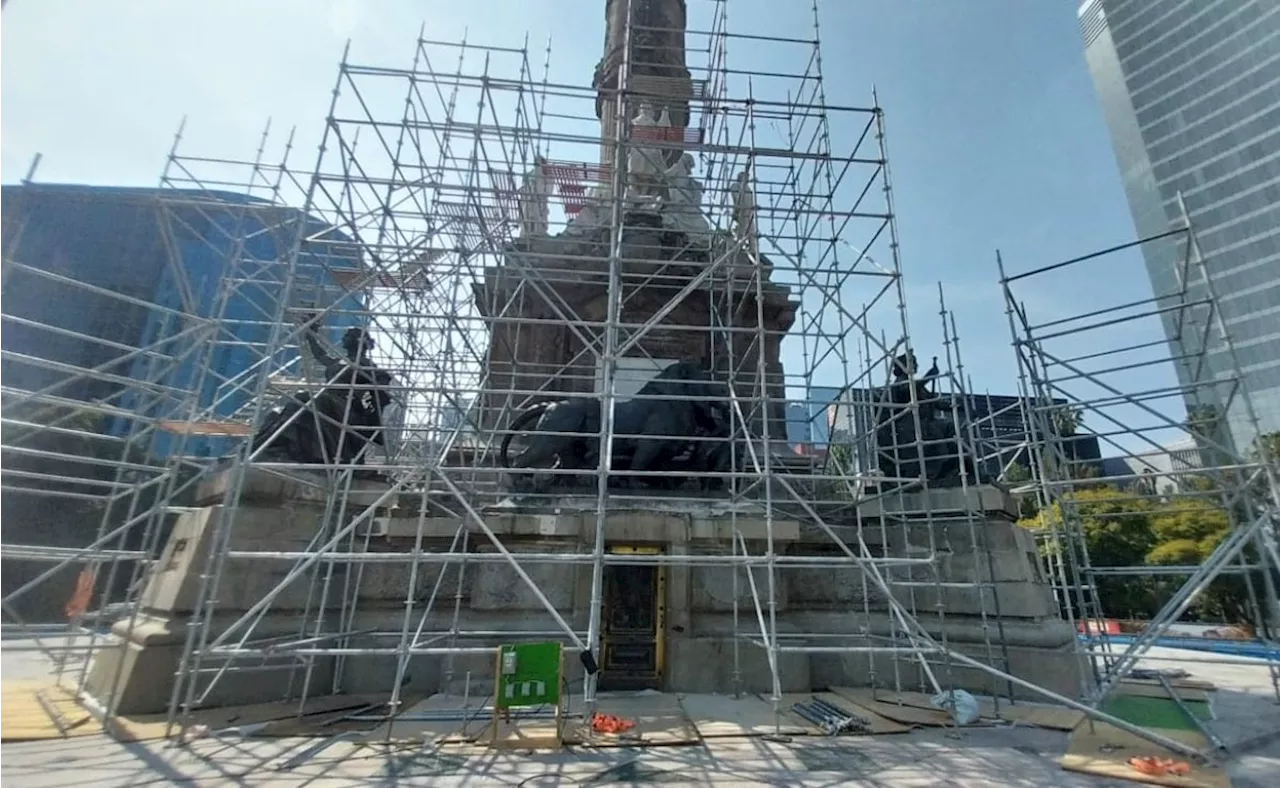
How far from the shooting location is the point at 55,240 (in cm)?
4125

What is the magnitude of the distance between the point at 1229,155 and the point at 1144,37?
78.3ft

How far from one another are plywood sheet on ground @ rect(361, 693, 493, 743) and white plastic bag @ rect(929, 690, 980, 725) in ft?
17.6

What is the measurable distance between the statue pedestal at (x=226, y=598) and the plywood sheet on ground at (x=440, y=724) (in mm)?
1801

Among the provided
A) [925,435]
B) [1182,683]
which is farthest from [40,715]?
[1182,683]

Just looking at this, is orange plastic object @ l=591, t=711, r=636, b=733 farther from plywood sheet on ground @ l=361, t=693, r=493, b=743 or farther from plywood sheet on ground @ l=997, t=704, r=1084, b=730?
plywood sheet on ground @ l=997, t=704, r=1084, b=730

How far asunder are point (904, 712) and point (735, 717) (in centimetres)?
211

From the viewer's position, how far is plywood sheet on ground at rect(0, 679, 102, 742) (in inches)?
267

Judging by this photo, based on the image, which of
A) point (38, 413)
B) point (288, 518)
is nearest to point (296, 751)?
point (288, 518)

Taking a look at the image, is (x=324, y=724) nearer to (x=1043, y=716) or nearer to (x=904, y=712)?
(x=904, y=712)

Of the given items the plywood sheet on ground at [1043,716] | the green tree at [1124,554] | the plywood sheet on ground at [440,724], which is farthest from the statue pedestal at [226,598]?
the green tree at [1124,554]

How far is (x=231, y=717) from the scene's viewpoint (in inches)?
295

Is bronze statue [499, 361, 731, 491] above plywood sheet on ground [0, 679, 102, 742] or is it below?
above

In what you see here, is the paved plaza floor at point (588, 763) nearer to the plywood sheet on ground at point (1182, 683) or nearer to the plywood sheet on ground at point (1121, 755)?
the plywood sheet on ground at point (1121, 755)

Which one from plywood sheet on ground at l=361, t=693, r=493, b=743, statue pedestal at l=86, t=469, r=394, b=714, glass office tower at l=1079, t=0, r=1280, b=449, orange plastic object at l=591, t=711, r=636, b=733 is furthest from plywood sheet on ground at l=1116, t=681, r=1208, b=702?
glass office tower at l=1079, t=0, r=1280, b=449
